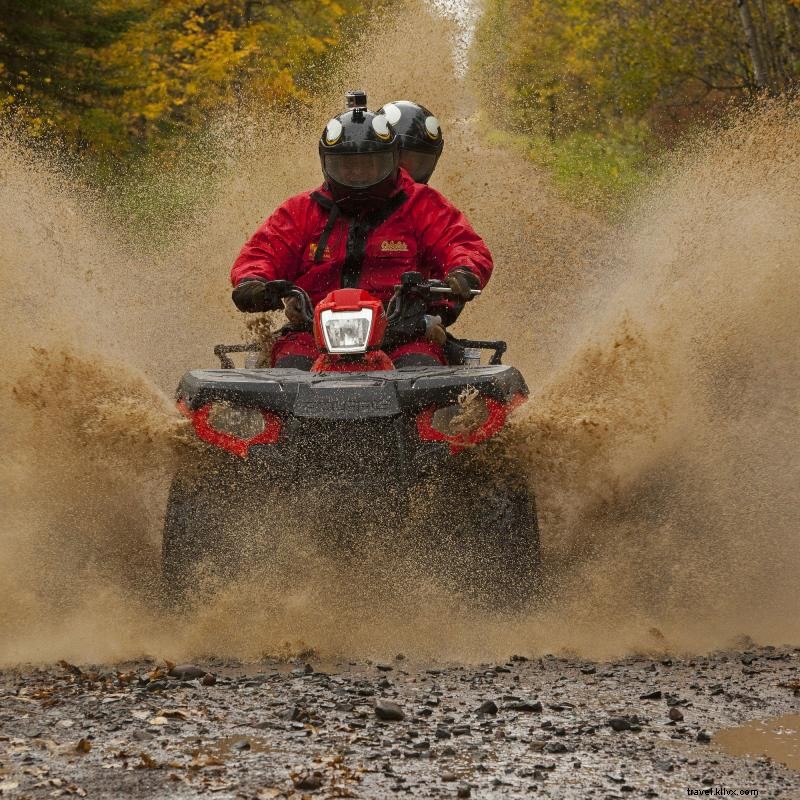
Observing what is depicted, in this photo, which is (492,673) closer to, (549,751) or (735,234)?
(549,751)

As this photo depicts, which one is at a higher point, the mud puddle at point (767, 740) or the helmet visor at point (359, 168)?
the helmet visor at point (359, 168)

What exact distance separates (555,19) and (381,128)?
1059 inches

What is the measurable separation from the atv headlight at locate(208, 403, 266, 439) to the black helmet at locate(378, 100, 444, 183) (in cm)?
437

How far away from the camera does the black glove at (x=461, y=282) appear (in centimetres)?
777

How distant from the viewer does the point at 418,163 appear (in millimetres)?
10930

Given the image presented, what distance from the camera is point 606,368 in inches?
294

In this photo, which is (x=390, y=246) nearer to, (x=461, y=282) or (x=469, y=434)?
(x=461, y=282)

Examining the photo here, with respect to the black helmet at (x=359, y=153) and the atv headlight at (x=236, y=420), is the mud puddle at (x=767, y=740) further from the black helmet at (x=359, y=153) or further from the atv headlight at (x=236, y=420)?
the black helmet at (x=359, y=153)

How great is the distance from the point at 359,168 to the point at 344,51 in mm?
19755

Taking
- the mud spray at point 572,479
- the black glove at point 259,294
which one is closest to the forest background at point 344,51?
the mud spray at point 572,479

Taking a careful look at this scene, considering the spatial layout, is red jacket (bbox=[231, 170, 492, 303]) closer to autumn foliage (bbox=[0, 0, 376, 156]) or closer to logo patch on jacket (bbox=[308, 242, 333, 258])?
logo patch on jacket (bbox=[308, 242, 333, 258])

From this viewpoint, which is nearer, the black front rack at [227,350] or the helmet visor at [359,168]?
the helmet visor at [359,168]

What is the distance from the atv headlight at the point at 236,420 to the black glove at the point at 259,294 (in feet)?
4.11

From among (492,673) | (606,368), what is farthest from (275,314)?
(492,673)
